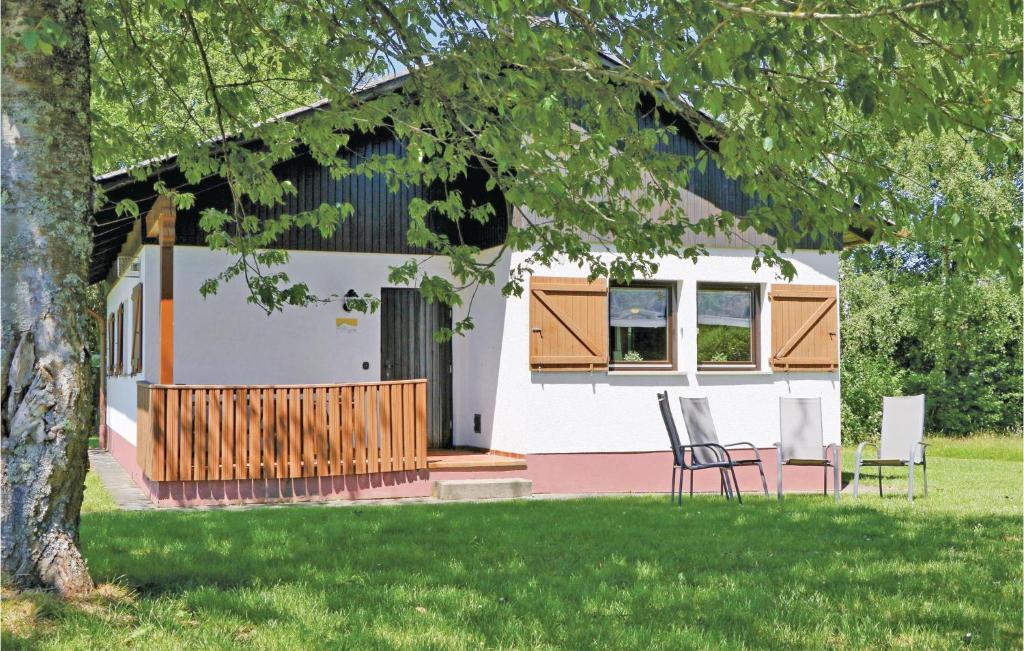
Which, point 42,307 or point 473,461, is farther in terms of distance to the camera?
point 473,461

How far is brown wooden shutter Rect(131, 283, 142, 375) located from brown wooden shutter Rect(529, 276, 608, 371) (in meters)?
4.76

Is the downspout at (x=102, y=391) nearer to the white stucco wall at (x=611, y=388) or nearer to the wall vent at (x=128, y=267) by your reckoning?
the wall vent at (x=128, y=267)

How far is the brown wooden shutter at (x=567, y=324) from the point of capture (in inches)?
479

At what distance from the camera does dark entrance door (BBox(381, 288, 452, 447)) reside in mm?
13117

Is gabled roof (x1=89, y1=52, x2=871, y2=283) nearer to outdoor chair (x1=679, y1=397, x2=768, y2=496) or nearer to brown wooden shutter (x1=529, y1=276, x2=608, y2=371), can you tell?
outdoor chair (x1=679, y1=397, x2=768, y2=496)

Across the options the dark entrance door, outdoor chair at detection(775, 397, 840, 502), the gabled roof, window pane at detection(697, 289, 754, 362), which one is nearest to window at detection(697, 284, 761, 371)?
window pane at detection(697, 289, 754, 362)

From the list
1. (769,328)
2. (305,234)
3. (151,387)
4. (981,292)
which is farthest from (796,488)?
(981,292)

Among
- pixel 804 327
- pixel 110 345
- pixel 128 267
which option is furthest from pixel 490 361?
pixel 110 345

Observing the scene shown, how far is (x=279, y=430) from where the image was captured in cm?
1078

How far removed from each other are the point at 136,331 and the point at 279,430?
3662 millimetres

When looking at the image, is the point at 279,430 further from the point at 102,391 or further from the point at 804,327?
the point at 102,391

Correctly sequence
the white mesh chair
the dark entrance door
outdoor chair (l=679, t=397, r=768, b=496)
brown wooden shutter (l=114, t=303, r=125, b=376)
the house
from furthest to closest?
1. brown wooden shutter (l=114, t=303, r=125, b=376)
2. the dark entrance door
3. the white mesh chair
4. outdoor chair (l=679, t=397, r=768, b=496)
5. the house

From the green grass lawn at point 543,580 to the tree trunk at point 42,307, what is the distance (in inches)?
12.4

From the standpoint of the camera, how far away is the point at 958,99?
5773mm
